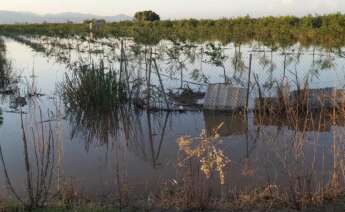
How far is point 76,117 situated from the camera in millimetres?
9148

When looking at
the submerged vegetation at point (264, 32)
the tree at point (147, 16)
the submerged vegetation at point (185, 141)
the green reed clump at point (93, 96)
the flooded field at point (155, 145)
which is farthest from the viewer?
the tree at point (147, 16)

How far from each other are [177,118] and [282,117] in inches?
76.1

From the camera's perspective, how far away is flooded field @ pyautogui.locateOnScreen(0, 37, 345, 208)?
15.2ft

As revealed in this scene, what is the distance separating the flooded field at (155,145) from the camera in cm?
463

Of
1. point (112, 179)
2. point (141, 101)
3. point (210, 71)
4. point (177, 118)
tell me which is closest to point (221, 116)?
point (177, 118)

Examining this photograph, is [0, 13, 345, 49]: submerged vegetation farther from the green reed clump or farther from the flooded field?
the green reed clump

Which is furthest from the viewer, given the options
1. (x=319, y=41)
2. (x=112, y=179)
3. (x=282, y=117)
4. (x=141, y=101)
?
(x=319, y=41)

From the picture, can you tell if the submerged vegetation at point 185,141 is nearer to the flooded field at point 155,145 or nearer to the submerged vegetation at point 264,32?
the flooded field at point 155,145

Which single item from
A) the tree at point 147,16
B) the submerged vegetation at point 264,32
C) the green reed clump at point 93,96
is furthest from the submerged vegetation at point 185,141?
the tree at point 147,16

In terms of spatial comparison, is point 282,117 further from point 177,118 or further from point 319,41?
point 319,41

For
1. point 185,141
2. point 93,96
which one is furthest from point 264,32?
point 185,141

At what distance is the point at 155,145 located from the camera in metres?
7.48

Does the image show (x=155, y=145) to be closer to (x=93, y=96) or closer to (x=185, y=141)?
(x=93, y=96)

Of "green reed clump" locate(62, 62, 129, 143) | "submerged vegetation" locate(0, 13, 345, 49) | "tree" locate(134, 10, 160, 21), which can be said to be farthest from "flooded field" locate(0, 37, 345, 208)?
"tree" locate(134, 10, 160, 21)
